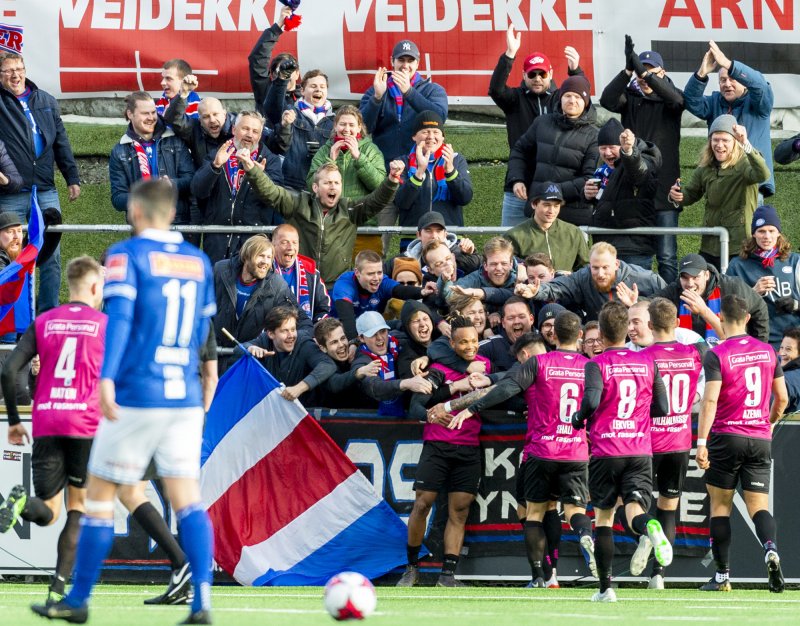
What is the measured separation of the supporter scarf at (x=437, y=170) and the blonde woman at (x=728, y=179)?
2.16 metres

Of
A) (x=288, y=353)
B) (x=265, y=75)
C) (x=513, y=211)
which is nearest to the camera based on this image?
(x=288, y=353)

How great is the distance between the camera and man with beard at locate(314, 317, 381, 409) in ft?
38.5

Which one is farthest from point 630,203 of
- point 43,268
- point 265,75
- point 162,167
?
point 43,268

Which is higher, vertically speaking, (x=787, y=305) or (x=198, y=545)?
(x=787, y=305)

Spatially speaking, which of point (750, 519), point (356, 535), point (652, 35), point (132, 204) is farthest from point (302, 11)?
point (132, 204)

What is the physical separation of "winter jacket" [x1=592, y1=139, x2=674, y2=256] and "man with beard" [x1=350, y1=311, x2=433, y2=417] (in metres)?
2.67

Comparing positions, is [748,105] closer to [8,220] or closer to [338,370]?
[338,370]

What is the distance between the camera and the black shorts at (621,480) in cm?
1047

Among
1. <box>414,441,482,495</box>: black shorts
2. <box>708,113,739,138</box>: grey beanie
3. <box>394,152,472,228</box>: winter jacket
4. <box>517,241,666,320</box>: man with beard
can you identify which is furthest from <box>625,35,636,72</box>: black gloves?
<box>414,441,482,495</box>: black shorts

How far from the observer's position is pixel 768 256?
12.6m

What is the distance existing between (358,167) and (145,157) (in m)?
2.07

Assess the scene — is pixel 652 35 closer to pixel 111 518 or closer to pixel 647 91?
pixel 647 91

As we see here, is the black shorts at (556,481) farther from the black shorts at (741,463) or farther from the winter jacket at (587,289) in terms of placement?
the winter jacket at (587,289)

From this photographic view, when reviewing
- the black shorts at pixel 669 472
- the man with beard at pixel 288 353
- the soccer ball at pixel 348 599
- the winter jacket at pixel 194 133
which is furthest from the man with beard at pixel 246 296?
the soccer ball at pixel 348 599
